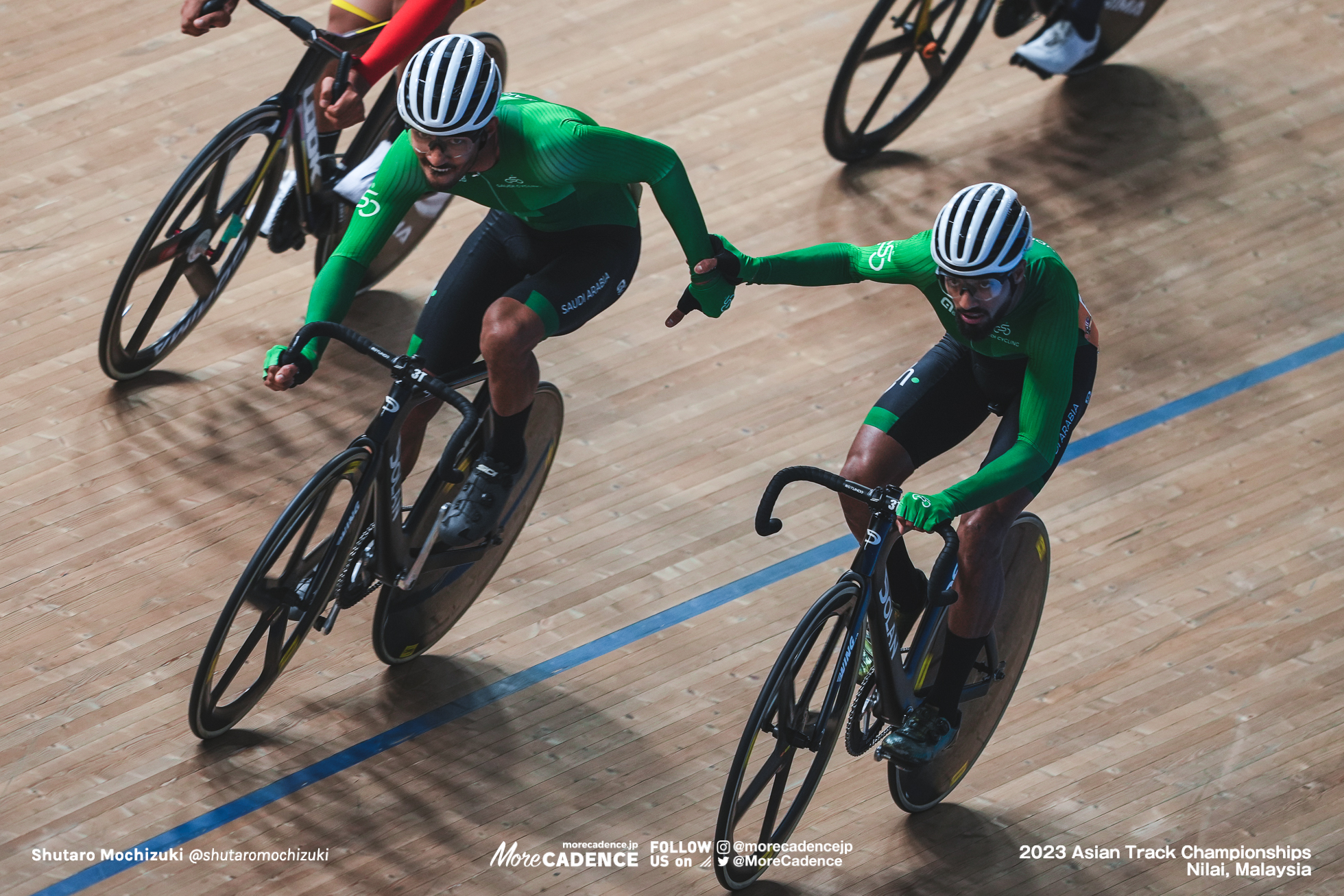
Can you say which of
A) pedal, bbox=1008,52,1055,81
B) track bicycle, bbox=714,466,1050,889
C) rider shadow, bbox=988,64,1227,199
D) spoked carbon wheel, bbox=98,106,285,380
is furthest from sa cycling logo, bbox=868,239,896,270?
pedal, bbox=1008,52,1055,81

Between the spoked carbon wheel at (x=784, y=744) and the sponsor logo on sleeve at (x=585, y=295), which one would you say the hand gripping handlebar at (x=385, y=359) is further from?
the spoked carbon wheel at (x=784, y=744)

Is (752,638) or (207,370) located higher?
(207,370)

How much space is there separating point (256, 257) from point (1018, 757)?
10.2 ft

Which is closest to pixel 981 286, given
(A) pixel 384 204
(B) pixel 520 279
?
(B) pixel 520 279

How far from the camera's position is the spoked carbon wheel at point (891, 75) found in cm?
577

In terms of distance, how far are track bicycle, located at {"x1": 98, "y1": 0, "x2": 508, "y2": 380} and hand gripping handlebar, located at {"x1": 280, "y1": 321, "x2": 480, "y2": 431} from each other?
1.28m

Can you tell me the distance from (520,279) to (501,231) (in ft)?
0.44

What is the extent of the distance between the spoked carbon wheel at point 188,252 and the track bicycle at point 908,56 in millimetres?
2145

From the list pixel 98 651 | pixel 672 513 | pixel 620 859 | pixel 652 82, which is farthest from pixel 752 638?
pixel 652 82

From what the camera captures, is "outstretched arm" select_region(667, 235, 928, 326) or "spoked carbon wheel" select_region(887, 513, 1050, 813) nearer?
"outstretched arm" select_region(667, 235, 928, 326)

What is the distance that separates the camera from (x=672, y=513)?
15.0ft

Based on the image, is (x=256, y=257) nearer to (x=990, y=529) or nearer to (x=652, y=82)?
(x=652, y=82)

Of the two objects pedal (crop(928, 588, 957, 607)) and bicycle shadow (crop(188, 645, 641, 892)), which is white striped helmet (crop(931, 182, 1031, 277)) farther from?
bicycle shadow (crop(188, 645, 641, 892))

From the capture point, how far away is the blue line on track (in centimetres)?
355
